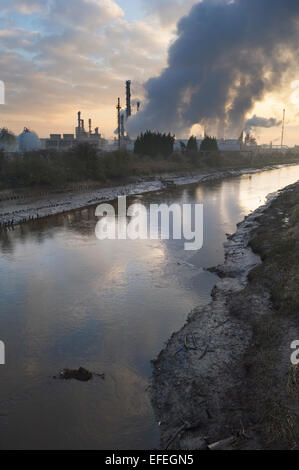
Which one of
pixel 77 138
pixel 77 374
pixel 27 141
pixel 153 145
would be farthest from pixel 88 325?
pixel 77 138

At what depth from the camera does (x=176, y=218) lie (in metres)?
26.4

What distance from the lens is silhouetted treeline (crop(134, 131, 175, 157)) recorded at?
198 ft

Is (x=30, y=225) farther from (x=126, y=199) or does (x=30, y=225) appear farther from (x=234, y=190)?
(x=234, y=190)

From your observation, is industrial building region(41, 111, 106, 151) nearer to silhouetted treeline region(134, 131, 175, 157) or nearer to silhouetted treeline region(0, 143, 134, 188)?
silhouetted treeline region(134, 131, 175, 157)

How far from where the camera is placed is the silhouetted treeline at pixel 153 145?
60.4m

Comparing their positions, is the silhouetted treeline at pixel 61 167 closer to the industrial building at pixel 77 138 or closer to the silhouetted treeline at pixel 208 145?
the silhouetted treeline at pixel 208 145

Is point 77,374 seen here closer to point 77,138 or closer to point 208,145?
point 208,145

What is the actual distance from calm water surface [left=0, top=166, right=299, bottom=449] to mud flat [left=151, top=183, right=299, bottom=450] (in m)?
0.50

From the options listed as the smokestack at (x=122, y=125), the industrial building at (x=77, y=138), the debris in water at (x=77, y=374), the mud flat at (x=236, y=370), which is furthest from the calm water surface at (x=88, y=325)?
the industrial building at (x=77, y=138)

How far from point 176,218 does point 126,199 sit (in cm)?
1013

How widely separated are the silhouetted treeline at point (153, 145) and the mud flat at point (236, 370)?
161ft

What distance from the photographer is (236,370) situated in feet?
26.6

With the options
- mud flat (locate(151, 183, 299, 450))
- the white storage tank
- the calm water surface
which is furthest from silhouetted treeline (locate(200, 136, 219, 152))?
mud flat (locate(151, 183, 299, 450))

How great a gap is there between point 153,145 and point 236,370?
182ft
